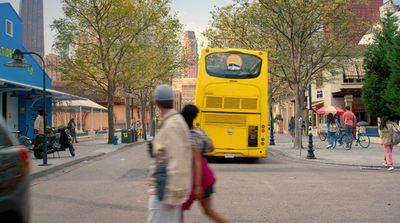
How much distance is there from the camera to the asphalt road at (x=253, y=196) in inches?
325

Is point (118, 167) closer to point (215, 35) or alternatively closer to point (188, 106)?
point (188, 106)

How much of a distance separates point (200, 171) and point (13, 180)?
1.73m

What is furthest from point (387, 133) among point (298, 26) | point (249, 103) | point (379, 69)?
point (379, 69)

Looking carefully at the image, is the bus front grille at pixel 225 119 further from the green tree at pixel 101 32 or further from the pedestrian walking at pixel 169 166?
the green tree at pixel 101 32

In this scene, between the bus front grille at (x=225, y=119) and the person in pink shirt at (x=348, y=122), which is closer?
the bus front grille at (x=225, y=119)

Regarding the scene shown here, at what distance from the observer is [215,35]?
107 ft

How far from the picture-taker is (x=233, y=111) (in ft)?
60.7

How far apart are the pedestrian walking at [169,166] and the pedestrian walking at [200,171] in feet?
1.46

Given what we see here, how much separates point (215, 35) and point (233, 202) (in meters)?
23.9


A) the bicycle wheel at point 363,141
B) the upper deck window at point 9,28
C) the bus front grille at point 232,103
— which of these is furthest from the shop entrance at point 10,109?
the bicycle wheel at point 363,141

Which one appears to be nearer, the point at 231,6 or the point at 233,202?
the point at 233,202

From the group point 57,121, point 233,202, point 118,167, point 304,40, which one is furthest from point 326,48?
point 57,121

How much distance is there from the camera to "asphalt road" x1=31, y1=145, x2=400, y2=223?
8258 mm

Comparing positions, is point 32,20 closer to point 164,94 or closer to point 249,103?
point 249,103
